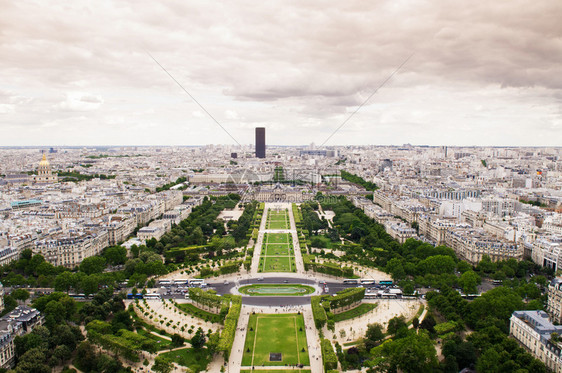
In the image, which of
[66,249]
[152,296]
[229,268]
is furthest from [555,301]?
[66,249]

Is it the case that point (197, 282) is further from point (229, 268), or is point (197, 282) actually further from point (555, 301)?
point (555, 301)

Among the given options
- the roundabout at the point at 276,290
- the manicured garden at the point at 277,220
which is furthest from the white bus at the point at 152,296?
the manicured garden at the point at 277,220

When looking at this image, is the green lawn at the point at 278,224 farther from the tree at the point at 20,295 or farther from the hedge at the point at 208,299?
the tree at the point at 20,295

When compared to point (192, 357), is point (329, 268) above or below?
above

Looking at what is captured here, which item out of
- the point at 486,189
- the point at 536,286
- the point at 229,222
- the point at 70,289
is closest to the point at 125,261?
the point at 70,289

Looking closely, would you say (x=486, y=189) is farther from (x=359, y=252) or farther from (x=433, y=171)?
(x=359, y=252)

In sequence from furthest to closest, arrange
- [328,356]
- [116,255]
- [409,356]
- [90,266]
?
[116,255] < [90,266] < [328,356] < [409,356]
